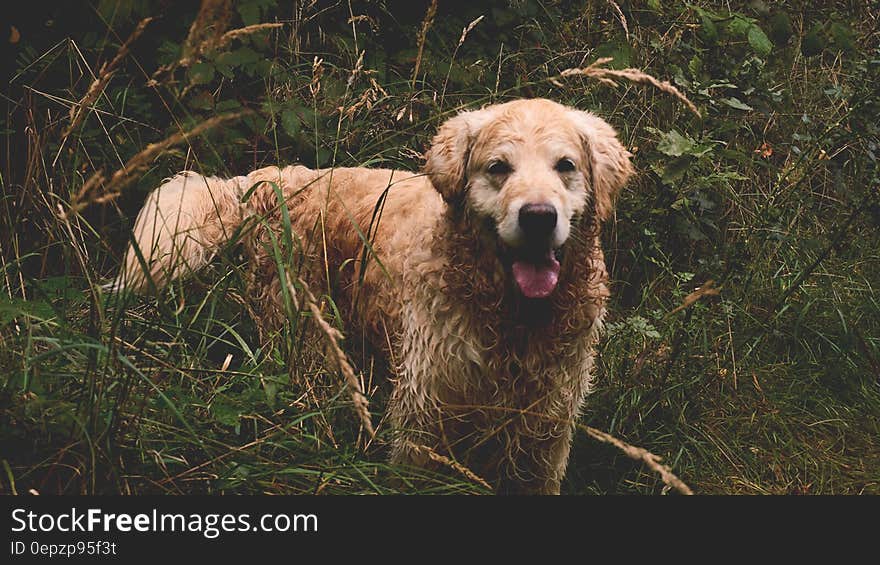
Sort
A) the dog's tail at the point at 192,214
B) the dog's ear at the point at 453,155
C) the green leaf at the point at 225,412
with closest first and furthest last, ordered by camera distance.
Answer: the green leaf at the point at 225,412
the dog's ear at the point at 453,155
the dog's tail at the point at 192,214

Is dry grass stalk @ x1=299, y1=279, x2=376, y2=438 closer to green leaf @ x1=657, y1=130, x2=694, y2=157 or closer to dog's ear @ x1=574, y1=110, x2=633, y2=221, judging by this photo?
dog's ear @ x1=574, y1=110, x2=633, y2=221

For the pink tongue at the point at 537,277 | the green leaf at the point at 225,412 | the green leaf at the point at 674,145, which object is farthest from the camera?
the green leaf at the point at 674,145

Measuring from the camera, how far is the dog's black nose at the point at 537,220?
Answer: 259 cm

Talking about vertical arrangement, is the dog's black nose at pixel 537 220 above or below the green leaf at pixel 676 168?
above

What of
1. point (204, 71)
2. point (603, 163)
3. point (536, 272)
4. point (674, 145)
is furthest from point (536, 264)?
point (204, 71)

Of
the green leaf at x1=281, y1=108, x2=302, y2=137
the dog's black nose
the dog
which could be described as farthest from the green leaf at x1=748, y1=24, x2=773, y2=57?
the green leaf at x1=281, y1=108, x2=302, y2=137

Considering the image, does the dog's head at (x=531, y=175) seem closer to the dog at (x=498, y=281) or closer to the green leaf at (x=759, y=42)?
the dog at (x=498, y=281)

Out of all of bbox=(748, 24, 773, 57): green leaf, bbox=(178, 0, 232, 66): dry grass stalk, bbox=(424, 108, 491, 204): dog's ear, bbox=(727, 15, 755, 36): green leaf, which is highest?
bbox=(178, 0, 232, 66): dry grass stalk

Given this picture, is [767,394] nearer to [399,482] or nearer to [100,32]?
[399,482]

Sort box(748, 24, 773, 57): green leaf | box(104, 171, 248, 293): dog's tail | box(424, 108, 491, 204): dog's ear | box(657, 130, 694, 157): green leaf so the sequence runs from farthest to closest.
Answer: box(657, 130, 694, 157): green leaf, box(748, 24, 773, 57): green leaf, box(104, 171, 248, 293): dog's tail, box(424, 108, 491, 204): dog's ear

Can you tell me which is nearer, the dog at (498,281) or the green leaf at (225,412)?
the green leaf at (225,412)

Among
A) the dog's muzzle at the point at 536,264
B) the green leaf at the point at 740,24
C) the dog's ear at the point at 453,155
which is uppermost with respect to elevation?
the green leaf at the point at 740,24

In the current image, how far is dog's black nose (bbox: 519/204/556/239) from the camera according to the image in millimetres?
2592

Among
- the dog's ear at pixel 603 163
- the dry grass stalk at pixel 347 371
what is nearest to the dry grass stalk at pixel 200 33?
the dry grass stalk at pixel 347 371
